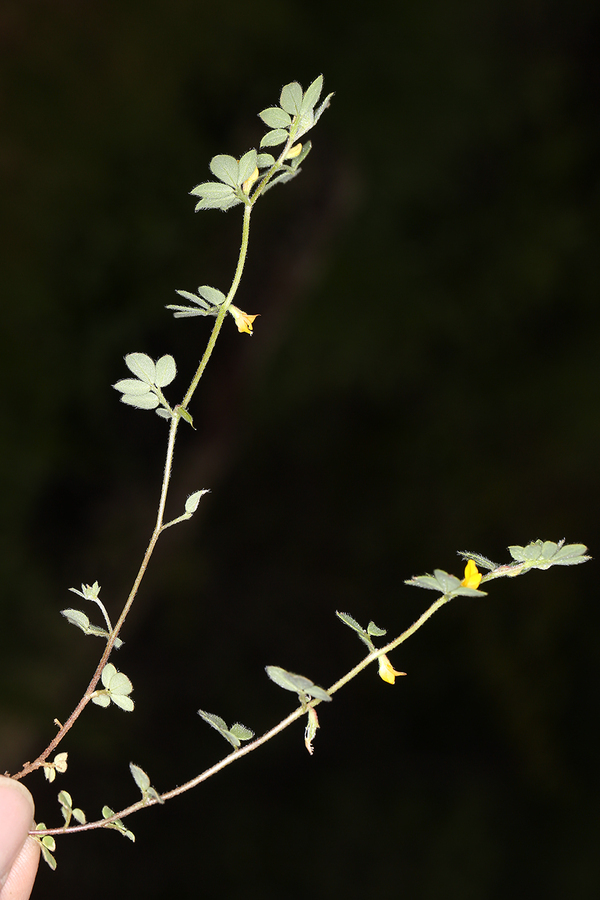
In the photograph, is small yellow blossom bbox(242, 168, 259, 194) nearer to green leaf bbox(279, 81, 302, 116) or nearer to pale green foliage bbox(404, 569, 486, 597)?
green leaf bbox(279, 81, 302, 116)

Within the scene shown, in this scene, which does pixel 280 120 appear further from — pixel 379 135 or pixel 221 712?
pixel 379 135

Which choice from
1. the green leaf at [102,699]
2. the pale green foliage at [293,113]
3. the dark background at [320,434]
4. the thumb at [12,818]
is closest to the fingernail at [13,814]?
the thumb at [12,818]

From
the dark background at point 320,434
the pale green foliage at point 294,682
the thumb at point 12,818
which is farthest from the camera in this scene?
the dark background at point 320,434

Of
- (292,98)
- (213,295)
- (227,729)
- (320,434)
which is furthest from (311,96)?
(320,434)

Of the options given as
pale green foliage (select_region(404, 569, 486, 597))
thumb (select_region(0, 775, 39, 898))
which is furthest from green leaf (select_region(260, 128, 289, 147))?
thumb (select_region(0, 775, 39, 898))

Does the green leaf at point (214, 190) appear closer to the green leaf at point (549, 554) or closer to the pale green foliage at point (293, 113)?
the pale green foliage at point (293, 113)

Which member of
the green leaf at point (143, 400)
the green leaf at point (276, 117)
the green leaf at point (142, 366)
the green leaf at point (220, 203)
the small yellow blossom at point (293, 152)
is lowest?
the green leaf at point (143, 400)
